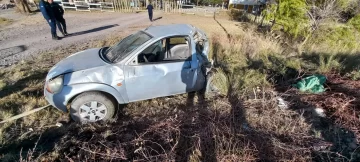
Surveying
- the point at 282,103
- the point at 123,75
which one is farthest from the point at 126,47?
the point at 282,103

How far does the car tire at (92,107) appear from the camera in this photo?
3072 millimetres

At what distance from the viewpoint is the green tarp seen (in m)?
4.07

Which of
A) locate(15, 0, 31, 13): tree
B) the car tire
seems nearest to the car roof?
the car tire

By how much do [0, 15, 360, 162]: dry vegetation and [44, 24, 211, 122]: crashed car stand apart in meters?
0.39

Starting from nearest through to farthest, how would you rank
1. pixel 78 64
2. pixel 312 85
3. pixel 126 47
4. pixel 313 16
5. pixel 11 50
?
pixel 78 64 < pixel 126 47 < pixel 312 85 < pixel 11 50 < pixel 313 16

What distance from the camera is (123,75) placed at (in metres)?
3.17

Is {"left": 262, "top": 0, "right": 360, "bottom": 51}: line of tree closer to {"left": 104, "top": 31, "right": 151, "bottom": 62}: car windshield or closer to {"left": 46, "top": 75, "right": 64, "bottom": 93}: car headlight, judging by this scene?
{"left": 104, "top": 31, "right": 151, "bottom": 62}: car windshield

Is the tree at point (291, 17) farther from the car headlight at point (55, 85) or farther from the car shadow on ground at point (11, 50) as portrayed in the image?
the car shadow on ground at point (11, 50)

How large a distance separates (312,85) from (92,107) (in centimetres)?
453

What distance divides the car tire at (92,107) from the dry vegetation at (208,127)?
151 millimetres

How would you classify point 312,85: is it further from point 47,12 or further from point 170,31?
point 47,12

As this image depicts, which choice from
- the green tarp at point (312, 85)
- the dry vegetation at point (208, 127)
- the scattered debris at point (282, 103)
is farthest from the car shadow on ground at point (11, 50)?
the green tarp at point (312, 85)

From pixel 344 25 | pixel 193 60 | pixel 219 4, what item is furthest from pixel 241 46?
pixel 219 4

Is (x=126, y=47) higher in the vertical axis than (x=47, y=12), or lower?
lower
